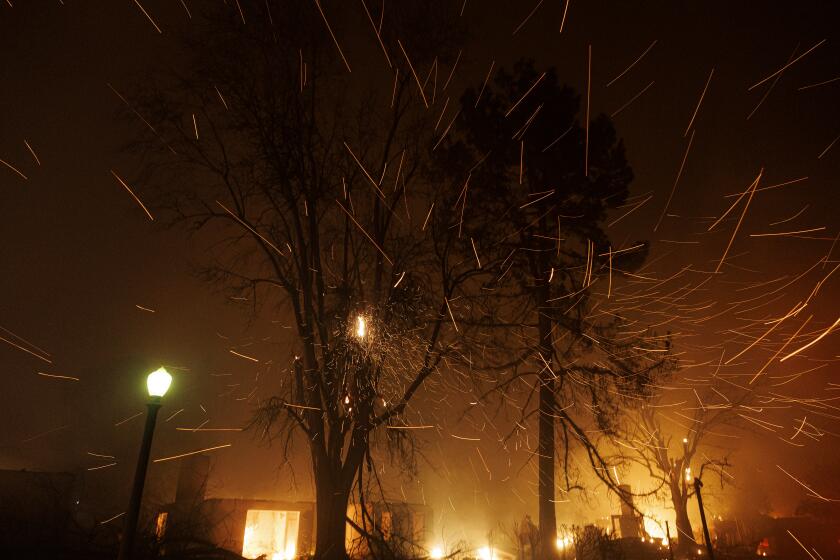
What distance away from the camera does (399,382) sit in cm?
1099

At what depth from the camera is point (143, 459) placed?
7102 millimetres

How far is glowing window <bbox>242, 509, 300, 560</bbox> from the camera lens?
3431cm

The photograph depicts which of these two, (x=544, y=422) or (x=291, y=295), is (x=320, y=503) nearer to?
(x=291, y=295)

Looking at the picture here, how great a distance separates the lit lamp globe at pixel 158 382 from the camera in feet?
23.8

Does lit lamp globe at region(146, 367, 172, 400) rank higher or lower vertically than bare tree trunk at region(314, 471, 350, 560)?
higher

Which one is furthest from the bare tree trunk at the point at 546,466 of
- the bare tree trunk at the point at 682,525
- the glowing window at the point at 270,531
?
the glowing window at the point at 270,531

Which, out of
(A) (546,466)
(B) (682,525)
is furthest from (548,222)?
(B) (682,525)

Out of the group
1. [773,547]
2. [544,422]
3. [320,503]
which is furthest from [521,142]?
[773,547]

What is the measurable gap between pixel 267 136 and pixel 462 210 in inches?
182

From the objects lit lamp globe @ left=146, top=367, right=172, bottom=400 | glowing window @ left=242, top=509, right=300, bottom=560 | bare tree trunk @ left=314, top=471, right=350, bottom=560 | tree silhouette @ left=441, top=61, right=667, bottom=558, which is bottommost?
glowing window @ left=242, top=509, right=300, bottom=560

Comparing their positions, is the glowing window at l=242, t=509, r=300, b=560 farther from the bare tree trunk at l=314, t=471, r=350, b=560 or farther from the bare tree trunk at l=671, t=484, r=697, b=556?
the bare tree trunk at l=314, t=471, r=350, b=560

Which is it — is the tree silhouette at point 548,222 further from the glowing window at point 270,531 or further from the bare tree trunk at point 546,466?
the glowing window at point 270,531

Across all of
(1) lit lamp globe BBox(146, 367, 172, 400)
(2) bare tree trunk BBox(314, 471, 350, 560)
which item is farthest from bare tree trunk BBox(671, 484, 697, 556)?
(1) lit lamp globe BBox(146, 367, 172, 400)

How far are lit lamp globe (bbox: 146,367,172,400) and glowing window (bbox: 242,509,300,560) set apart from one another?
3088cm
